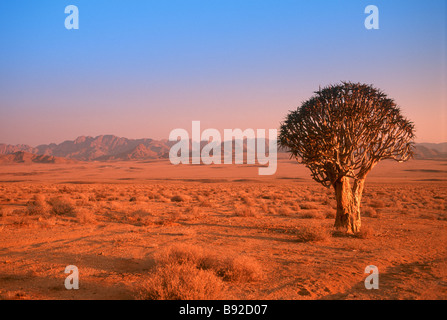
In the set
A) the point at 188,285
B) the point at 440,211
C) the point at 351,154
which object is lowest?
the point at 440,211

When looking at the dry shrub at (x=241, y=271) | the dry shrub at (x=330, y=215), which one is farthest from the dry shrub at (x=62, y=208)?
the dry shrub at (x=330, y=215)

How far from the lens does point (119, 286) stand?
255 inches

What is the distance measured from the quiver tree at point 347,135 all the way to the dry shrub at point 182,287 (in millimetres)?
7220

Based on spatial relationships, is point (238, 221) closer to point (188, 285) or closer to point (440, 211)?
point (188, 285)

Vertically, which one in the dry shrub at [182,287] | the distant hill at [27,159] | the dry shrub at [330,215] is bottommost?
the dry shrub at [330,215]

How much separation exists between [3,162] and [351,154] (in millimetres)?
142084

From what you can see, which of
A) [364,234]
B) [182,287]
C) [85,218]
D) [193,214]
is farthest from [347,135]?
[85,218]

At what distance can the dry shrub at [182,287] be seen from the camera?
5.30m

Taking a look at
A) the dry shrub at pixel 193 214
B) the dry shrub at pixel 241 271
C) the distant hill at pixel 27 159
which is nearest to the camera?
the dry shrub at pixel 241 271

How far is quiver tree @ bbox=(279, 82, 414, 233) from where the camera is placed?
450 inches

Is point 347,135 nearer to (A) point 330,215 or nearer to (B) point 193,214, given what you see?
(A) point 330,215

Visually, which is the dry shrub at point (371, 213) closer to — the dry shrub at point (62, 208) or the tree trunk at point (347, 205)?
the tree trunk at point (347, 205)
